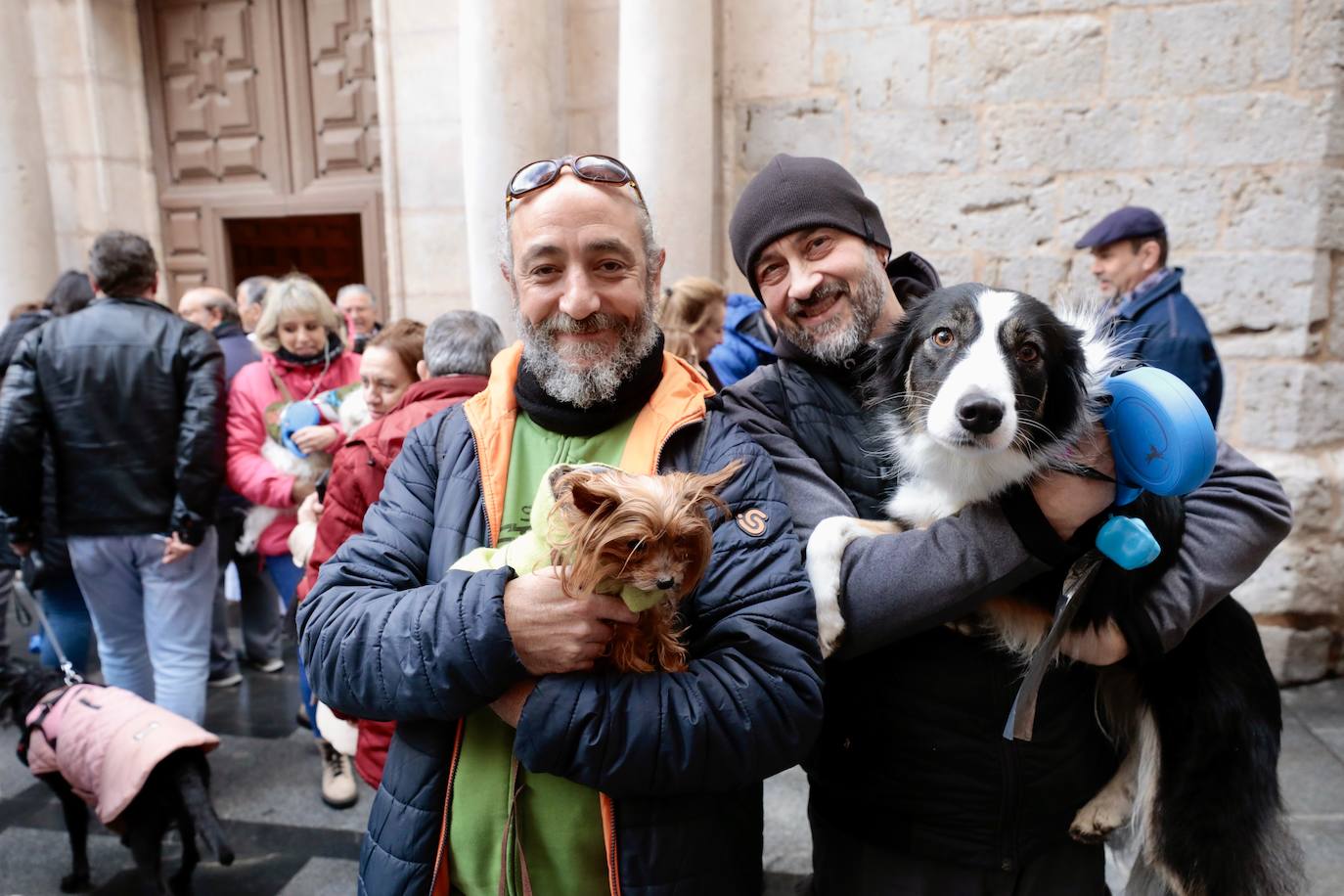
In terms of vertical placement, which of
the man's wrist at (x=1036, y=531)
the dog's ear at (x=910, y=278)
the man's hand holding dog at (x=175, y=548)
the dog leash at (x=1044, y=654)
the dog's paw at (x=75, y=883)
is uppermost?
the dog's ear at (x=910, y=278)

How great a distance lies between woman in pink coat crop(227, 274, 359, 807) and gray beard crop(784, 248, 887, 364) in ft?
8.95

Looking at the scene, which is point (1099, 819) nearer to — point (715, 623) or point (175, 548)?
point (715, 623)

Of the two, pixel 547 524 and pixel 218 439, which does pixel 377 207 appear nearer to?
pixel 218 439

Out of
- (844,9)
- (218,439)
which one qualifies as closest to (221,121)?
(218,439)

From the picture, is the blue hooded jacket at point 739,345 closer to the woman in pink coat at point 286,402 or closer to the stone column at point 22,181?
the woman in pink coat at point 286,402

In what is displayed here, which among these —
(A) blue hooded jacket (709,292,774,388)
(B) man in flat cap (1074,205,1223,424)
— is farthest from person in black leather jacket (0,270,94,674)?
(B) man in flat cap (1074,205,1223,424)

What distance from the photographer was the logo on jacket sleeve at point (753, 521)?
1435 millimetres

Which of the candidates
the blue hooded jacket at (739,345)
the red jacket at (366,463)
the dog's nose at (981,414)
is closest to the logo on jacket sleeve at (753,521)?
the dog's nose at (981,414)

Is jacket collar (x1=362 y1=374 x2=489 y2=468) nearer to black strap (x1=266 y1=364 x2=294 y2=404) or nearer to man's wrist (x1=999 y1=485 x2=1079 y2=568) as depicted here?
black strap (x1=266 y1=364 x2=294 y2=404)

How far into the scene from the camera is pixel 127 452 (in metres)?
3.79

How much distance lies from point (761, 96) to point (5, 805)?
5.45 m

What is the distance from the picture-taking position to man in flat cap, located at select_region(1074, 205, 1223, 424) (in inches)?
154

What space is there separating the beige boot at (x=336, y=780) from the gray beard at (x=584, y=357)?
2.99 m

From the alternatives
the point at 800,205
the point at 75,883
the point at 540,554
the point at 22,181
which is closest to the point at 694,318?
the point at 800,205
